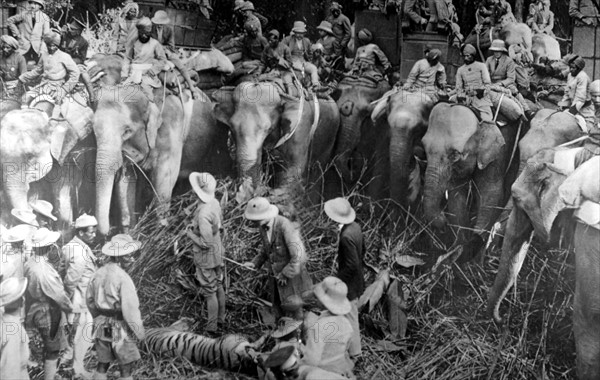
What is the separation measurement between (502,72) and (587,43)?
0.98 m

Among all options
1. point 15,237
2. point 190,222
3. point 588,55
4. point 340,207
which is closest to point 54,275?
point 15,237

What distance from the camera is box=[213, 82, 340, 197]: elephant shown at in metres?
9.83

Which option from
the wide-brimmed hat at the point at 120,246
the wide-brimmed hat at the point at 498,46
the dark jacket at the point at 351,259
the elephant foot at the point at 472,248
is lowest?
the elephant foot at the point at 472,248

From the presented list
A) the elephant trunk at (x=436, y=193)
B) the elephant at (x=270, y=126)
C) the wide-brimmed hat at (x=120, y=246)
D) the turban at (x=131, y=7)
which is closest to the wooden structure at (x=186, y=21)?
the turban at (x=131, y=7)

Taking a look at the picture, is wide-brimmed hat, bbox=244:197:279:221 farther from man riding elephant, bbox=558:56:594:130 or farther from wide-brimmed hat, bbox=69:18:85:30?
wide-brimmed hat, bbox=69:18:85:30

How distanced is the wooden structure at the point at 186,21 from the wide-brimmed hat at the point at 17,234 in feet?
5.66

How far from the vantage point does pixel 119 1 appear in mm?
10820

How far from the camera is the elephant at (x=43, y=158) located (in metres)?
9.31

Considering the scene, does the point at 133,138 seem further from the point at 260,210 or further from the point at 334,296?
the point at 334,296

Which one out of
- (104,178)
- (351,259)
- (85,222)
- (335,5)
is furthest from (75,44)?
(351,259)

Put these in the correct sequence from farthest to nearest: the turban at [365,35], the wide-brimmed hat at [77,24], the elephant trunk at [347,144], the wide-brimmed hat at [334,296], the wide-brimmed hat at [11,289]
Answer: the wide-brimmed hat at [77,24], the turban at [365,35], the elephant trunk at [347,144], the wide-brimmed hat at [11,289], the wide-brimmed hat at [334,296]

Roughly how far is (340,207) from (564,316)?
144 cm

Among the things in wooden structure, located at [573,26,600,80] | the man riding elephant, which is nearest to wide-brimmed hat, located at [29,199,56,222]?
the man riding elephant

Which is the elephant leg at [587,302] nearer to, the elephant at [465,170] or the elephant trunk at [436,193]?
the elephant at [465,170]
